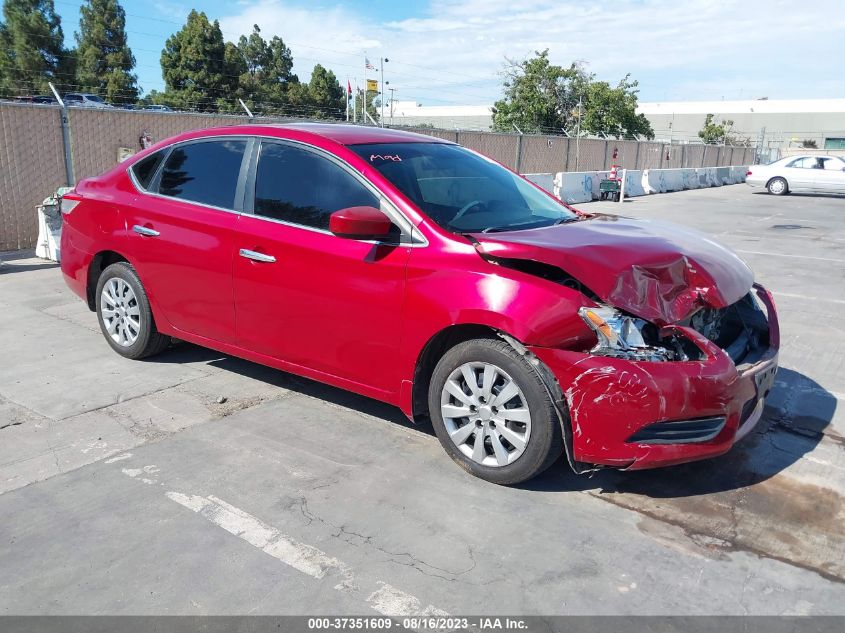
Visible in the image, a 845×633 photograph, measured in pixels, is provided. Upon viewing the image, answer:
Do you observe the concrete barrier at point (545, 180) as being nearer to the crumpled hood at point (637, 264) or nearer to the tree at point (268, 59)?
the crumpled hood at point (637, 264)

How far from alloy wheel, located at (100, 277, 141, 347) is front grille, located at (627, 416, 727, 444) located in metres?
3.70

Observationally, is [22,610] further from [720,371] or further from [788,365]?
[788,365]

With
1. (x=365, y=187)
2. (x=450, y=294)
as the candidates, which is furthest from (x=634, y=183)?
(x=450, y=294)

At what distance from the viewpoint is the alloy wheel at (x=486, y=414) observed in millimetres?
3346

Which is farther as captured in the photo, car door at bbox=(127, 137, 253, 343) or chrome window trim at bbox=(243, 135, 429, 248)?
car door at bbox=(127, 137, 253, 343)

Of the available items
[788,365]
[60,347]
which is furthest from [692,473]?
[60,347]

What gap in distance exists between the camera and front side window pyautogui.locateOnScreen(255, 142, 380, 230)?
3932 mm

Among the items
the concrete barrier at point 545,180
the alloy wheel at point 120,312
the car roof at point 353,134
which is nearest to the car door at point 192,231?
the alloy wheel at point 120,312

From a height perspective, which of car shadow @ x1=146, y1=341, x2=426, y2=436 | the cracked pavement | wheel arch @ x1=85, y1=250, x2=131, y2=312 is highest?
wheel arch @ x1=85, y1=250, x2=131, y2=312

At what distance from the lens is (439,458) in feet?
12.5

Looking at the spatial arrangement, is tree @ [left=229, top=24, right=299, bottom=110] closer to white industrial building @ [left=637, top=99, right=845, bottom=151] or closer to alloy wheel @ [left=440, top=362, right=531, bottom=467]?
white industrial building @ [left=637, top=99, right=845, bottom=151]

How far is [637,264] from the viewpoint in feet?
11.2

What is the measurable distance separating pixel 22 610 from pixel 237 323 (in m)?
2.17

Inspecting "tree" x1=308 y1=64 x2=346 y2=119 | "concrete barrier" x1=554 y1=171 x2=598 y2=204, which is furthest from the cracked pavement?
"tree" x1=308 y1=64 x2=346 y2=119
